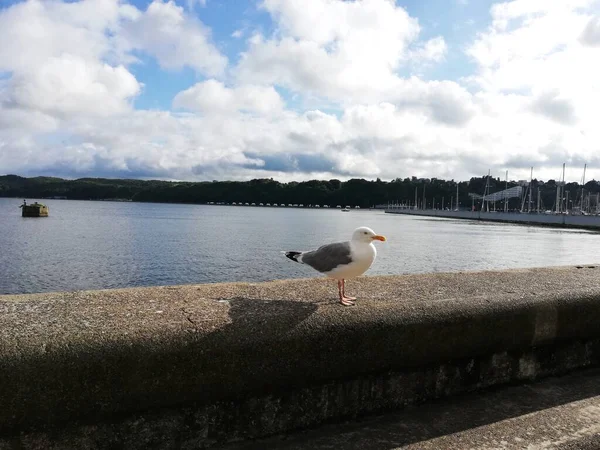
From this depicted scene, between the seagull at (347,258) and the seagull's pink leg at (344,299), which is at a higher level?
the seagull at (347,258)

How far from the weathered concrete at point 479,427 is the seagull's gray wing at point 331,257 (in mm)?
1354

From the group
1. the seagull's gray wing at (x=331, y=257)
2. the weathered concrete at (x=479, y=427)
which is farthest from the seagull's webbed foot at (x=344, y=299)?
the weathered concrete at (x=479, y=427)

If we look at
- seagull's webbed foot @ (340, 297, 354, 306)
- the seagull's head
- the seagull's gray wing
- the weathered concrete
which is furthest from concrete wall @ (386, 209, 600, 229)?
seagull's webbed foot @ (340, 297, 354, 306)

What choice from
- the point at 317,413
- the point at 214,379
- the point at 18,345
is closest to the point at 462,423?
the point at 317,413

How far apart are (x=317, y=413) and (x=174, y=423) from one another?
104cm

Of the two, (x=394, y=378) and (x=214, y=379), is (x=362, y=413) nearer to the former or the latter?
(x=394, y=378)

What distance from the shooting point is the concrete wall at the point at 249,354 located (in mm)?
2783

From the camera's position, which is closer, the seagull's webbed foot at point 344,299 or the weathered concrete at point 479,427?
the weathered concrete at point 479,427

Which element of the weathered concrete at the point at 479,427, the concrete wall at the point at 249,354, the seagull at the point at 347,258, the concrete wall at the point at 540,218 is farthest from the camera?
the concrete wall at the point at 540,218

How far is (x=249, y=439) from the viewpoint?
3375 mm

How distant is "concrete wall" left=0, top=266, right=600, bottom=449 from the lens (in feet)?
9.13

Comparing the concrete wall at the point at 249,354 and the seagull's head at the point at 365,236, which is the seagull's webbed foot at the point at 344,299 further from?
the seagull's head at the point at 365,236

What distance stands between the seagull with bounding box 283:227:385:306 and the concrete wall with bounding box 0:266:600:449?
0.25m

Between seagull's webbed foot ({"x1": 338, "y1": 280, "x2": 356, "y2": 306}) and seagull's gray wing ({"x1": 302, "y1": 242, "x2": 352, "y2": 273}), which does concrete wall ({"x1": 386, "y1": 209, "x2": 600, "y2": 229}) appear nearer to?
seagull's gray wing ({"x1": 302, "y1": 242, "x2": 352, "y2": 273})
